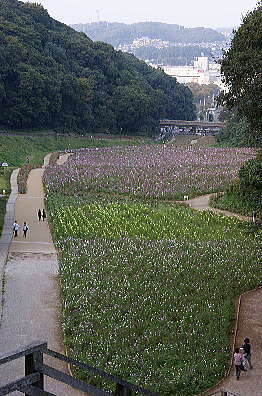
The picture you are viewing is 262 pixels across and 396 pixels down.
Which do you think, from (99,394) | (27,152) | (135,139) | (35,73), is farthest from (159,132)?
(99,394)

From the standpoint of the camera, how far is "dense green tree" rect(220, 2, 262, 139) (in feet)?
50.7

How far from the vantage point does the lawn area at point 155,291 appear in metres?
13.2

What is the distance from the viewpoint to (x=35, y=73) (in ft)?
235

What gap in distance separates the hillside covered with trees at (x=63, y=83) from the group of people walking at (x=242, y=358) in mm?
58903

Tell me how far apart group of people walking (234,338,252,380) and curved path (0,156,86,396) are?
10.5 feet

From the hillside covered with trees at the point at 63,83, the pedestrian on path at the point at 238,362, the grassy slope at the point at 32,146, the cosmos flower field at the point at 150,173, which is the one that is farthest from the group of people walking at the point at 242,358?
the hillside covered with trees at the point at 63,83

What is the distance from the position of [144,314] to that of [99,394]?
37.5 ft

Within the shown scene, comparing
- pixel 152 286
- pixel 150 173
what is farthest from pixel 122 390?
pixel 150 173

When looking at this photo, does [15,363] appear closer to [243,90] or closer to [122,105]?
[243,90]

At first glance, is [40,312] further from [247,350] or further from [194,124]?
[194,124]

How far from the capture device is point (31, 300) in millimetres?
18484

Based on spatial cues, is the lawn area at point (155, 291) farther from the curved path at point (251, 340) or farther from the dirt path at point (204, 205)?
the dirt path at point (204, 205)

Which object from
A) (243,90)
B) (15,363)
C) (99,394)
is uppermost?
(243,90)

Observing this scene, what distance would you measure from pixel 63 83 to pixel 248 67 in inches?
2488
